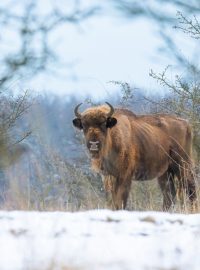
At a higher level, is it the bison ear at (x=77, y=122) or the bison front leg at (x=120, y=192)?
the bison ear at (x=77, y=122)

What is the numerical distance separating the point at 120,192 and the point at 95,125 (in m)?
1.23

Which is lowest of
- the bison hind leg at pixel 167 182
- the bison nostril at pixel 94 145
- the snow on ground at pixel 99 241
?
the snow on ground at pixel 99 241

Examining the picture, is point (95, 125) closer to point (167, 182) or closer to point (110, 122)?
point (110, 122)

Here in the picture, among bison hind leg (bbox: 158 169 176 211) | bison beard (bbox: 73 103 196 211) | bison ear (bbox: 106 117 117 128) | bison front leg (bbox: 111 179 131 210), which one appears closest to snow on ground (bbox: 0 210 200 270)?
bison front leg (bbox: 111 179 131 210)

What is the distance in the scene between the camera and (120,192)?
40.1 feet

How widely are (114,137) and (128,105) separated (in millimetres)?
7731

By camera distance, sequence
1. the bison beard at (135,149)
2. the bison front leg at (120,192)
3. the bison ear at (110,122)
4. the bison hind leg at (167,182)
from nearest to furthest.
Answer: the bison front leg at (120,192), the bison beard at (135,149), the bison ear at (110,122), the bison hind leg at (167,182)

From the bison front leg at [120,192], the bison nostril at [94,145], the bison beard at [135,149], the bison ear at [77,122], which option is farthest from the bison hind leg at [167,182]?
the bison nostril at [94,145]

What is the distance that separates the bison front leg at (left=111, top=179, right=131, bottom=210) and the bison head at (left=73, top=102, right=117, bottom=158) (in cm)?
61

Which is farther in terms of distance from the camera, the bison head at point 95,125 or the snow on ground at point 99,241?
the bison head at point 95,125

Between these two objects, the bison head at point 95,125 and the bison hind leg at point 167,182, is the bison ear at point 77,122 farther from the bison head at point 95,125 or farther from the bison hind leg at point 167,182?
the bison hind leg at point 167,182

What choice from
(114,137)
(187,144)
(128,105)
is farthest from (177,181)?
(128,105)

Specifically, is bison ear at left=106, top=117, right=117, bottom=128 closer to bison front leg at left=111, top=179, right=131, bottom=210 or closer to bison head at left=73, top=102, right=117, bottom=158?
bison head at left=73, top=102, right=117, bottom=158

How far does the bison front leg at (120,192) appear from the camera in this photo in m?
12.1
